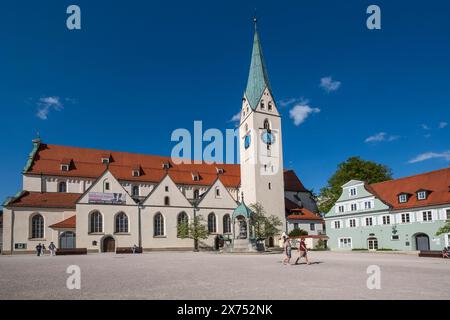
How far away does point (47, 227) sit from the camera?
146 feet

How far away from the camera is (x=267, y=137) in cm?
5738

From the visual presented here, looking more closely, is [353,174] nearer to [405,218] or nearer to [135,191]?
[405,218]

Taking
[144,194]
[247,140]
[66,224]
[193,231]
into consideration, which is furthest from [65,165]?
[247,140]

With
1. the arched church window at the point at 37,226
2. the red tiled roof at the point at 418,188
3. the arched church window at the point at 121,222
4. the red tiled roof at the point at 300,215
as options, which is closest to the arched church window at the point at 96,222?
→ the arched church window at the point at 121,222

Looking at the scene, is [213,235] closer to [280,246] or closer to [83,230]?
[280,246]

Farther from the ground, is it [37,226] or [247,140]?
[247,140]

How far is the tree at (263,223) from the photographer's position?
172 ft

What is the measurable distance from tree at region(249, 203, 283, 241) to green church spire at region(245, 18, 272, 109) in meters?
16.3

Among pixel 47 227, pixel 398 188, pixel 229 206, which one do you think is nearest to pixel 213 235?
pixel 229 206

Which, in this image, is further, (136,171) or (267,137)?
(267,137)

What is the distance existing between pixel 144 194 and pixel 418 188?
3667 centimetres

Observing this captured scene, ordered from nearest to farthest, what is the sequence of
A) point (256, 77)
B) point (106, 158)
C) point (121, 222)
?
point (121, 222)
point (106, 158)
point (256, 77)

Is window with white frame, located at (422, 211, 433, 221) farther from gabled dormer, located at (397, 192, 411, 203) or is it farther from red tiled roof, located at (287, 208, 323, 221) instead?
red tiled roof, located at (287, 208, 323, 221)
